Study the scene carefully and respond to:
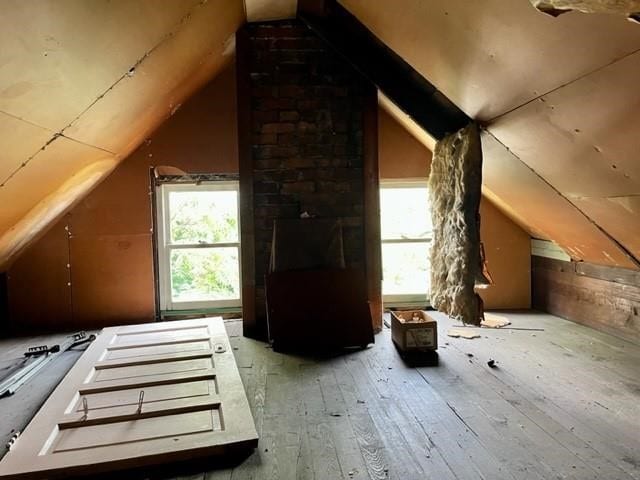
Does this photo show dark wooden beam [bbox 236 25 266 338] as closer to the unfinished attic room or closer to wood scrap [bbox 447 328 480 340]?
the unfinished attic room

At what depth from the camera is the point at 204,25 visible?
9.49 ft

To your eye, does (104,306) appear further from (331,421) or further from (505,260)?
(505,260)

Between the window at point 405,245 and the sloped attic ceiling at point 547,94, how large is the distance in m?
1.19

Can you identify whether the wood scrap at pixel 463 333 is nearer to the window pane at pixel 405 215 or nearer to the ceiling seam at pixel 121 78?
the window pane at pixel 405 215

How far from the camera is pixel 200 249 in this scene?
14.5 feet

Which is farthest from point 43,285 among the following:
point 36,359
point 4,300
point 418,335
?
point 418,335

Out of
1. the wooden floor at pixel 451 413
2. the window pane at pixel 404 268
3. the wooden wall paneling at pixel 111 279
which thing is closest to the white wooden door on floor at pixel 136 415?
the wooden floor at pixel 451 413

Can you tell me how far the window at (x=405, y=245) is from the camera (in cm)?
467

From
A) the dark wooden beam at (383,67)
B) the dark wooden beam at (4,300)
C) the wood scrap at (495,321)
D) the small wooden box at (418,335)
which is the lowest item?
the wood scrap at (495,321)

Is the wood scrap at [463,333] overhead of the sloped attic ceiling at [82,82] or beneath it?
beneath


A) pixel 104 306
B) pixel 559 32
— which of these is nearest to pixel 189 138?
pixel 104 306

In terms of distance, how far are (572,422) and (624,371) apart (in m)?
0.94

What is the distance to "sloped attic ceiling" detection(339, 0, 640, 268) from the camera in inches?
68.0

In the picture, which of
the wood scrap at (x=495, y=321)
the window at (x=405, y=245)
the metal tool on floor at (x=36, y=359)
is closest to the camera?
the metal tool on floor at (x=36, y=359)
